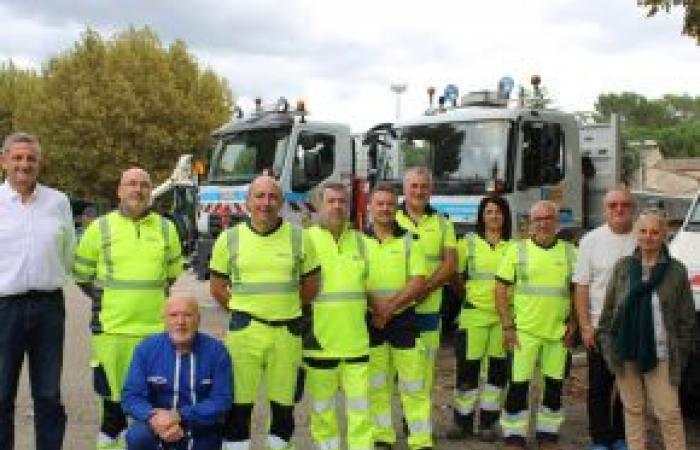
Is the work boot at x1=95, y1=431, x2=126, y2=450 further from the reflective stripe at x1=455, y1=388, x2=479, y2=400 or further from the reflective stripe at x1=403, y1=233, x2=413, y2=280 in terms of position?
the reflective stripe at x1=455, y1=388, x2=479, y2=400

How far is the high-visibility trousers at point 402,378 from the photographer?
634 cm

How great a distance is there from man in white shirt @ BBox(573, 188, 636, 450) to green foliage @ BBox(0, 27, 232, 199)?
3498 cm

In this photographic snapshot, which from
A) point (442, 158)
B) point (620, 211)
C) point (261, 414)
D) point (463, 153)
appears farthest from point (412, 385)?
point (442, 158)

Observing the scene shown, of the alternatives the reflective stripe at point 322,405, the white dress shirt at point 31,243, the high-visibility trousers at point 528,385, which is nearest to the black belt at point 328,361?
the reflective stripe at point 322,405

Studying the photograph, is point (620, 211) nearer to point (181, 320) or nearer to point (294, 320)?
point (294, 320)

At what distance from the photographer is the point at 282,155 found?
1471 cm

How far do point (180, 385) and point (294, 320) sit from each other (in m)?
0.77

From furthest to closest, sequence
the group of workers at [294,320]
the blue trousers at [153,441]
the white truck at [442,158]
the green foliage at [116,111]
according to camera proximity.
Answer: the green foliage at [116,111] < the white truck at [442,158] < the group of workers at [294,320] < the blue trousers at [153,441]

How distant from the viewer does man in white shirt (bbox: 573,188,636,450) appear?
648cm

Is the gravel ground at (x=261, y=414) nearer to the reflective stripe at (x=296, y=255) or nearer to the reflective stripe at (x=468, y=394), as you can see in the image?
the reflective stripe at (x=468, y=394)

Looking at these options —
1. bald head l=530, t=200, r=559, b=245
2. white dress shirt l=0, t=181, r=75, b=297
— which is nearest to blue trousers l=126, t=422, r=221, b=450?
white dress shirt l=0, t=181, r=75, b=297

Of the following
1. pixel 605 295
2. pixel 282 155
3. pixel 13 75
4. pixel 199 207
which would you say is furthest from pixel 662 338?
pixel 13 75

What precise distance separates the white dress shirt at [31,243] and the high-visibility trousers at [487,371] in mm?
2907

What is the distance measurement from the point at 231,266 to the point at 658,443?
3.40 meters
